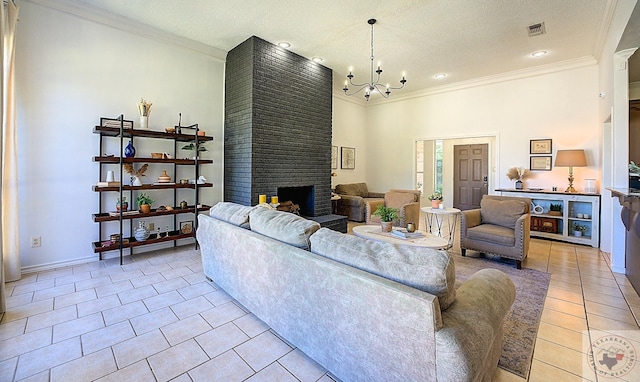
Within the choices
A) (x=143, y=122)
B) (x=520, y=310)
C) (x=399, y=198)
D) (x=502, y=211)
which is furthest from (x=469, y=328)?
(x=399, y=198)

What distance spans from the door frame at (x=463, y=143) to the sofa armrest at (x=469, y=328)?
16.7 ft

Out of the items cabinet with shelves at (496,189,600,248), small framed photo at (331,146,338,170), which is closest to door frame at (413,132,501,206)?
cabinet with shelves at (496,189,600,248)

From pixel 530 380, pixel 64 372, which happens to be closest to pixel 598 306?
pixel 530 380

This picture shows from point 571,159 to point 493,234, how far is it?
244 centimetres

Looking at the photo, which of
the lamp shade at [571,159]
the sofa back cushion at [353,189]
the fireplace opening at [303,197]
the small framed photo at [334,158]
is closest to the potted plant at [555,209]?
the lamp shade at [571,159]

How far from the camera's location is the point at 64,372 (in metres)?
1.65

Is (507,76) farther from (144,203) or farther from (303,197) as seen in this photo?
(144,203)

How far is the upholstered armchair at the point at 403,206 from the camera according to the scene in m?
5.00

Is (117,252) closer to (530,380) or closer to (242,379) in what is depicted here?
(242,379)

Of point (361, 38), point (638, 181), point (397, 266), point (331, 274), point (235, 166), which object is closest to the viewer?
point (397, 266)

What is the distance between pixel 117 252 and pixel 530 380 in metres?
4.53

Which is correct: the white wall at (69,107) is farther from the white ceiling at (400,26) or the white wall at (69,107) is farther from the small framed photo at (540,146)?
the small framed photo at (540,146)

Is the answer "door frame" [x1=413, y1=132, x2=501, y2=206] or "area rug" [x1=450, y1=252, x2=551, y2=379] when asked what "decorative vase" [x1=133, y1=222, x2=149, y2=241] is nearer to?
"area rug" [x1=450, y1=252, x2=551, y2=379]

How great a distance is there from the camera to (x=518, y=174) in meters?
5.42
